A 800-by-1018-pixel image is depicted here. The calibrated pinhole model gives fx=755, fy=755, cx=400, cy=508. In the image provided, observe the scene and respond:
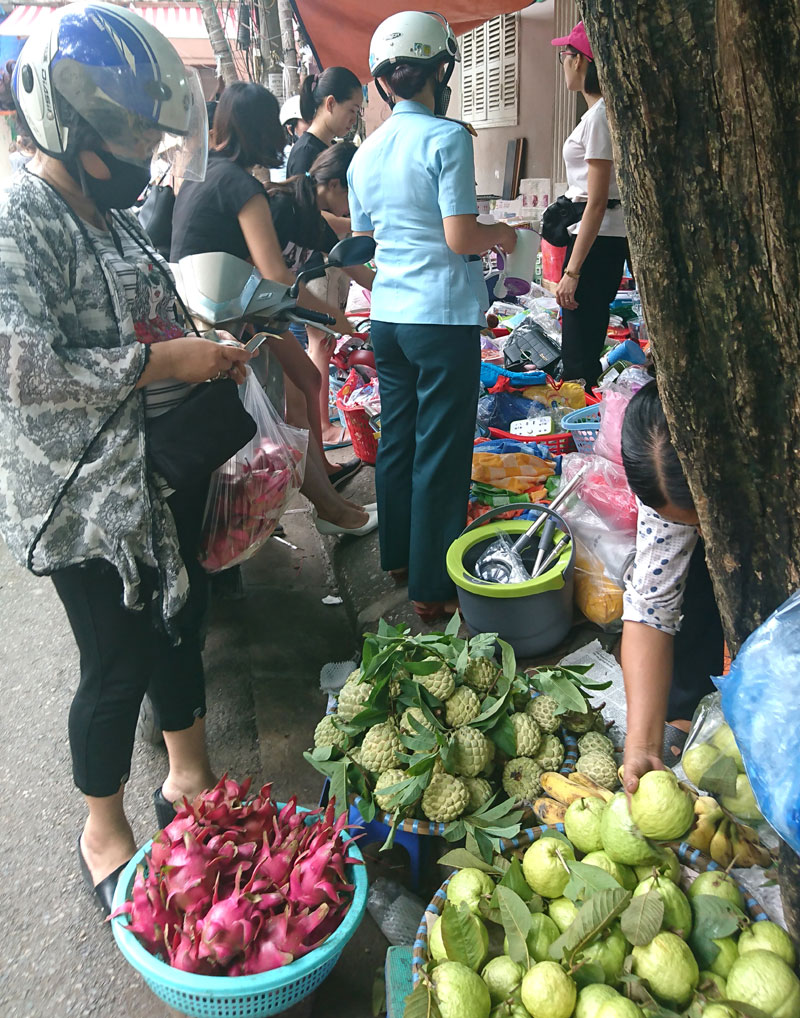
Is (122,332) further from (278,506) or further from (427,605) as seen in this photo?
(427,605)

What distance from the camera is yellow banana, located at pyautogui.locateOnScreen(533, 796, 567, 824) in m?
1.71

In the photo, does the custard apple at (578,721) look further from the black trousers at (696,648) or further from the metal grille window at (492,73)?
the metal grille window at (492,73)

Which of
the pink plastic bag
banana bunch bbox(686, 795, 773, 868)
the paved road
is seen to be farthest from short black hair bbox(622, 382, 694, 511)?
the pink plastic bag

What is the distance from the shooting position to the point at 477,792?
6.18ft

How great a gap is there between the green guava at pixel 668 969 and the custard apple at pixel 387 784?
705 mm

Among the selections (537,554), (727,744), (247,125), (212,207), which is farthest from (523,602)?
(247,125)

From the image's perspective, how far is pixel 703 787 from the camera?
4.82 feet

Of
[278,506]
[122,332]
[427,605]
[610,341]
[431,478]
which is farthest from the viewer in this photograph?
[610,341]

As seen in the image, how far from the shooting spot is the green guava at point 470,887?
1490mm

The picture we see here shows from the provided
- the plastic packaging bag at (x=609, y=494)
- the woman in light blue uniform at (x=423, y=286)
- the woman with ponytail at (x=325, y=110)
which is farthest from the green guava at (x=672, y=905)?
the woman with ponytail at (x=325, y=110)

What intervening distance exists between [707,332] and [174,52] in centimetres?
141

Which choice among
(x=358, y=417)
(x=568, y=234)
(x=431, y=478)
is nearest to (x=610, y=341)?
(x=568, y=234)

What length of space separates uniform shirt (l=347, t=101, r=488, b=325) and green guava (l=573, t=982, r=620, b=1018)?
2.20 m

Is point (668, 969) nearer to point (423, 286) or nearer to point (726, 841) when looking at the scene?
point (726, 841)
